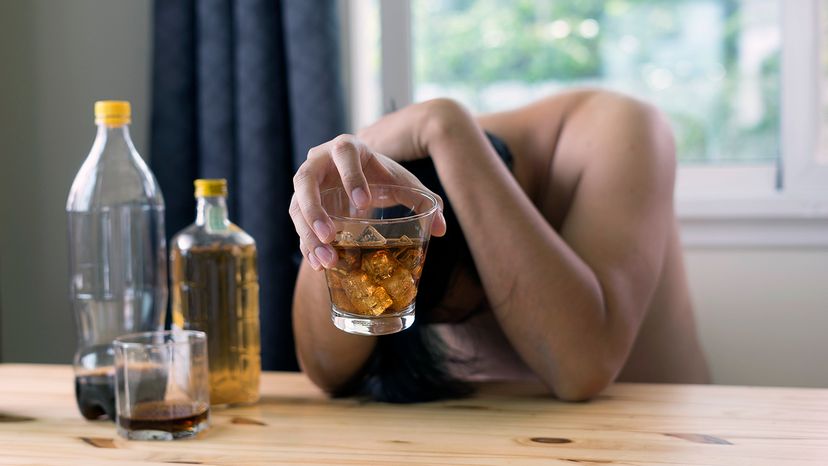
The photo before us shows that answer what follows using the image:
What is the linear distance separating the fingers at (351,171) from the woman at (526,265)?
76 millimetres

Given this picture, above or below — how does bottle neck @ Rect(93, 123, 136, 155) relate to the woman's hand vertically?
above

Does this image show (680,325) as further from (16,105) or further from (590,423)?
(16,105)

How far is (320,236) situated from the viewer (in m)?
0.74

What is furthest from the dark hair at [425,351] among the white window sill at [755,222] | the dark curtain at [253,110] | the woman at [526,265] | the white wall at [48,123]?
the white wall at [48,123]

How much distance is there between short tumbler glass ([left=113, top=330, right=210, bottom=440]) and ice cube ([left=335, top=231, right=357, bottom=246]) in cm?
26

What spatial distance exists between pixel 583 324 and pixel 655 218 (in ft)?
0.75

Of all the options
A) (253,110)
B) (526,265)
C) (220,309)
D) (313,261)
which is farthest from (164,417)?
(253,110)

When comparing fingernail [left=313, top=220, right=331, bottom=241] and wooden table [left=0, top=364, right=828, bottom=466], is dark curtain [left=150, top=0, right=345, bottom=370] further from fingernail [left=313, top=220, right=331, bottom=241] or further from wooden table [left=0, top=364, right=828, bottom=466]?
fingernail [left=313, top=220, right=331, bottom=241]

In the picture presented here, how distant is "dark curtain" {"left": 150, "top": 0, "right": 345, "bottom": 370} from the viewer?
196 centimetres

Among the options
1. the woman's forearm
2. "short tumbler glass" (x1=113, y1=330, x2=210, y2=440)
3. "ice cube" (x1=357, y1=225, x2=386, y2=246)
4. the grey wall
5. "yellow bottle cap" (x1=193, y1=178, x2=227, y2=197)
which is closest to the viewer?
"ice cube" (x1=357, y1=225, x2=386, y2=246)

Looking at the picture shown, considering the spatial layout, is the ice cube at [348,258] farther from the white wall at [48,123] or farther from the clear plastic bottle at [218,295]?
the white wall at [48,123]

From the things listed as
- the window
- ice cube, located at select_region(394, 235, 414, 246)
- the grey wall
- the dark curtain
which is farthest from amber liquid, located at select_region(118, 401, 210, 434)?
the grey wall

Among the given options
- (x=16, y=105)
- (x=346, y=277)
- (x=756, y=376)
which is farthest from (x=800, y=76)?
(x=16, y=105)

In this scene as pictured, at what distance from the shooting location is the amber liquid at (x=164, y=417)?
896 millimetres
